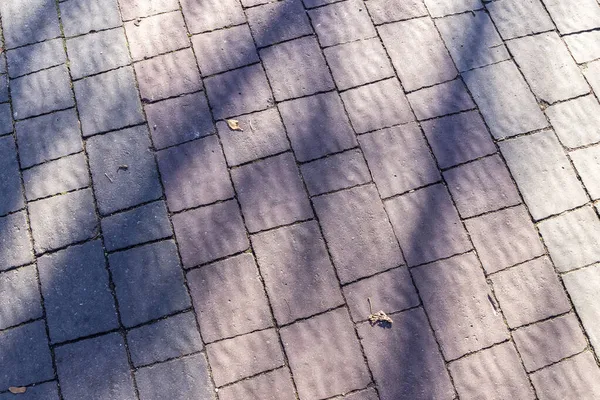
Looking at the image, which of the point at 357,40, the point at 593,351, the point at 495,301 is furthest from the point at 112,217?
the point at 593,351

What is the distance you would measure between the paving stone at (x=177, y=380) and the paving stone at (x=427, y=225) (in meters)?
1.21

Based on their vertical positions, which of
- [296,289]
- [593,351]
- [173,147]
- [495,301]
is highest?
[173,147]

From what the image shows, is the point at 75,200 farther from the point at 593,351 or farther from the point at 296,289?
the point at 593,351

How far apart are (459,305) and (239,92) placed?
1.75 metres

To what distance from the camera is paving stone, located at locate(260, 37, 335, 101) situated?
11.8ft

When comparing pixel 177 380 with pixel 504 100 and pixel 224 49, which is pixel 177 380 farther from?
pixel 504 100

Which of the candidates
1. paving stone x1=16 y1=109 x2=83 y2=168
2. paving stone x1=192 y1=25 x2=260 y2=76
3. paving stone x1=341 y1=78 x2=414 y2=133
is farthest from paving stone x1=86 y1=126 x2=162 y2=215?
paving stone x1=341 y1=78 x2=414 y2=133

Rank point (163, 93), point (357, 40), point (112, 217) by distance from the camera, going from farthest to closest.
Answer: point (357, 40) < point (163, 93) < point (112, 217)

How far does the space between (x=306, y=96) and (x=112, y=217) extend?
4.33 ft

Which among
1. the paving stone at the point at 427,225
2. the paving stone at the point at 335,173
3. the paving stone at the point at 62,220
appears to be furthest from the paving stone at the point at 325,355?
the paving stone at the point at 62,220

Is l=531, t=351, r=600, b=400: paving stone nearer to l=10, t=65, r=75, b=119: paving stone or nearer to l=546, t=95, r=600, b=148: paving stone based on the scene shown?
l=546, t=95, r=600, b=148: paving stone

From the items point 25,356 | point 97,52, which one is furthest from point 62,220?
point 97,52

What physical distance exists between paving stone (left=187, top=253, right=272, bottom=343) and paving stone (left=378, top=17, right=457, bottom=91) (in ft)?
4.97

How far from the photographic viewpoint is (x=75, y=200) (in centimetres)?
325
